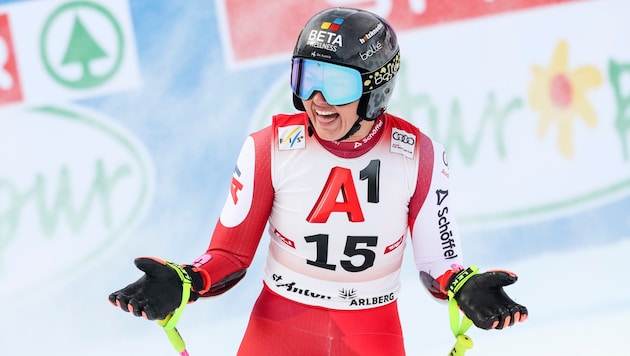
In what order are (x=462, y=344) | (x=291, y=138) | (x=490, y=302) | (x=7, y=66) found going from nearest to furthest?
(x=490, y=302) < (x=462, y=344) < (x=291, y=138) < (x=7, y=66)

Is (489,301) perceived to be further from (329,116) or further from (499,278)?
(329,116)

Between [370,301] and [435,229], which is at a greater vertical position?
[435,229]

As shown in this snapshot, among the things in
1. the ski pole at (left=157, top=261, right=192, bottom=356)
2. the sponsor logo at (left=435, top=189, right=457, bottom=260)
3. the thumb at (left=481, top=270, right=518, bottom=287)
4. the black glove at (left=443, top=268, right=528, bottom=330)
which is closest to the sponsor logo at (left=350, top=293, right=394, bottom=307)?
the sponsor logo at (left=435, top=189, right=457, bottom=260)

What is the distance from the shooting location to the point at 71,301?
6625 millimetres

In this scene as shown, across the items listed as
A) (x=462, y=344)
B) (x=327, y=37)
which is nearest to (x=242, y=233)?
(x=327, y=37)

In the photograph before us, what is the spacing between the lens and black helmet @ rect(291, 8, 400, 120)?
13.3 feet

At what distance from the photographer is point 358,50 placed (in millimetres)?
4066

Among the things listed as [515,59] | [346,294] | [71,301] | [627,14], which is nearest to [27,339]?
[71,301]

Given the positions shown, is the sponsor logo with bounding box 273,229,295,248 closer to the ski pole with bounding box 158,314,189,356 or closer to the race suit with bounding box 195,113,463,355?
the race suit with bounding box 195,113,463,355

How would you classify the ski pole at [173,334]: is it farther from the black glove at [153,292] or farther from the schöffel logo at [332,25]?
the schöffel logo at [332,25]

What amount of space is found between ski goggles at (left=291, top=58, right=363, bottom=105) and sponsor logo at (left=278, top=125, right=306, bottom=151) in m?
0.23

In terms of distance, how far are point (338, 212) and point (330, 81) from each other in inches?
19.0

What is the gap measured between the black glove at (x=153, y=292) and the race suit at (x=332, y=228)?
0.94 feet

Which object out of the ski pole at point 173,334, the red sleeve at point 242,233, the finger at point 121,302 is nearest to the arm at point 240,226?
the red sleeve at point 242,233
